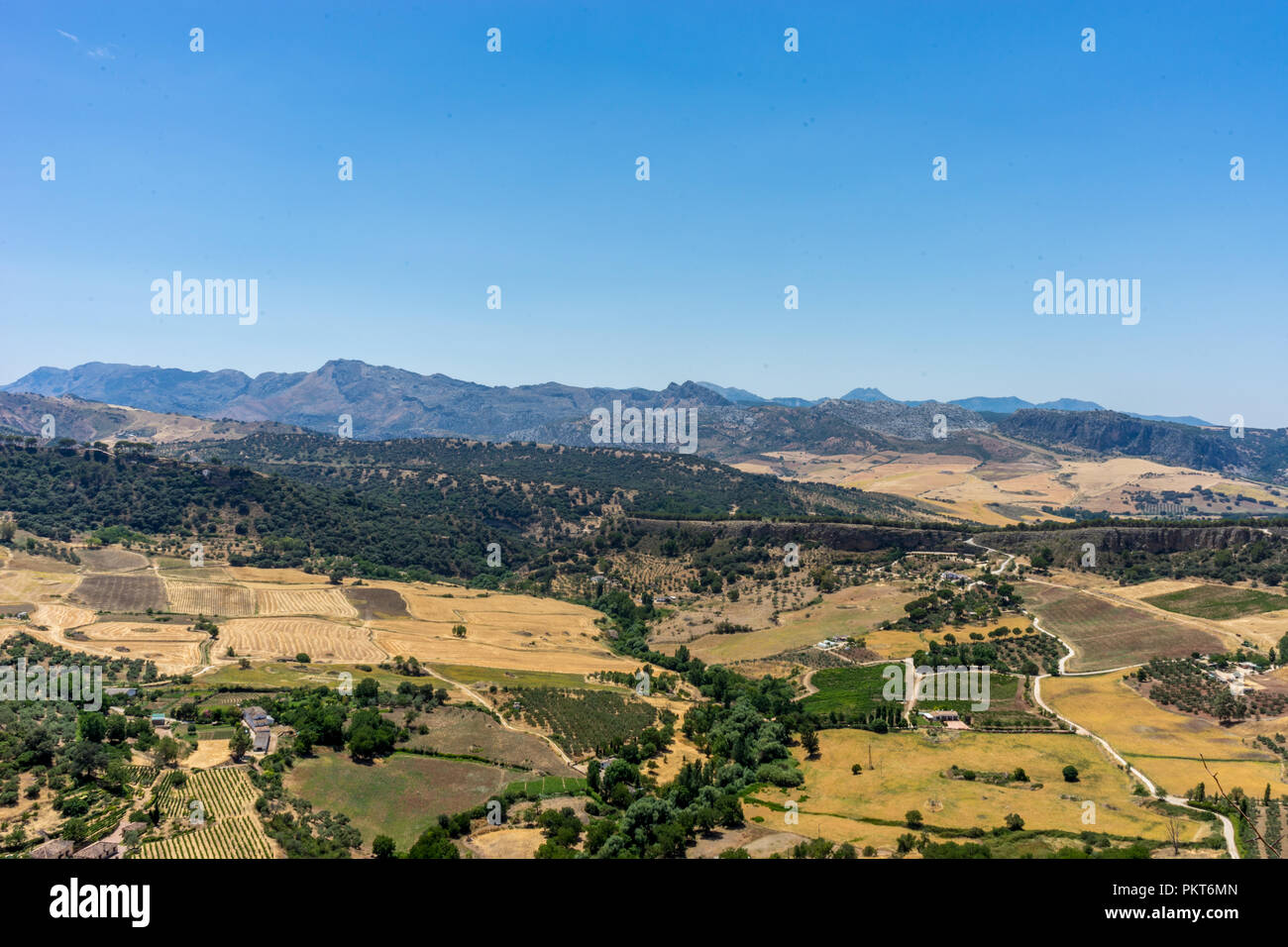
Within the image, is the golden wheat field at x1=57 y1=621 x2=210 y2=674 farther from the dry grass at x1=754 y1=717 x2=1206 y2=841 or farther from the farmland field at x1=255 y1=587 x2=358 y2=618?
the dry grass at x1=754 y1=717 x2=1206 y2=841

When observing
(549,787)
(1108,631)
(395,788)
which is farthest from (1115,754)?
(395,788)

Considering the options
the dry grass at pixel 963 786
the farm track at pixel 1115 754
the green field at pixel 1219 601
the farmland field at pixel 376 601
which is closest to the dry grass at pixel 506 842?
the dry grass at pixel 963 786

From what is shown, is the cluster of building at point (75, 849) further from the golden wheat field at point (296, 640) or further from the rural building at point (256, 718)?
the golden wheat field at point (296, 640)

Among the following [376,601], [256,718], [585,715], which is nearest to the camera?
[256,718]

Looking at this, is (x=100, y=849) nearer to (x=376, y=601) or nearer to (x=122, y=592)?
(x=376, y=601)
